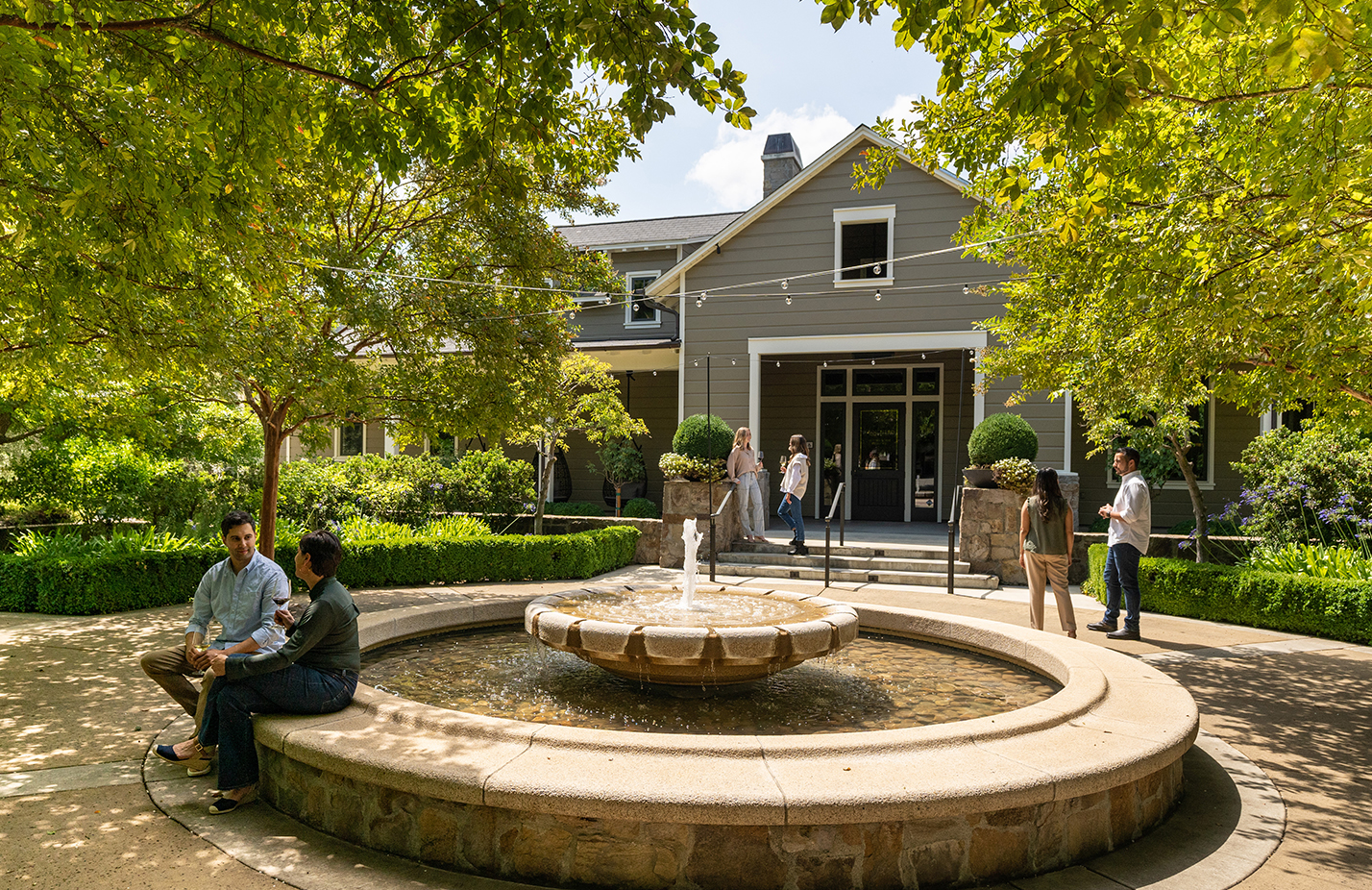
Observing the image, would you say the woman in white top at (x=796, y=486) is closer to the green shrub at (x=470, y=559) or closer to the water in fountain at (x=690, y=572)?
the green shrub at (x=470, y=559)

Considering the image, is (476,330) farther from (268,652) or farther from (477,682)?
(268,652)

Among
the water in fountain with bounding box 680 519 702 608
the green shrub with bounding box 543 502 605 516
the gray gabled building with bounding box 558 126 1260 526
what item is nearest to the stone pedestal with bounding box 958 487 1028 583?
the gray gabled building with bounding box 558 126 1260 526

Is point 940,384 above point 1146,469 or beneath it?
above

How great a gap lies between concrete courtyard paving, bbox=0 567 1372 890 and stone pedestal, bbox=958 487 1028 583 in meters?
3.35

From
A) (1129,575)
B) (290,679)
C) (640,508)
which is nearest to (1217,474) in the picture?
(1129,575)

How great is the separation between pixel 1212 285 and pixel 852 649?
3782 millimetres

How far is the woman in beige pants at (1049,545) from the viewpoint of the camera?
24.6 feet

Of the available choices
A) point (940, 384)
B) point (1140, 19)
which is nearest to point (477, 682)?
point (1140, 19)

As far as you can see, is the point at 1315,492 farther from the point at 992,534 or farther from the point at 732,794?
the point at 732,794

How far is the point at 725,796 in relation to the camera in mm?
2969

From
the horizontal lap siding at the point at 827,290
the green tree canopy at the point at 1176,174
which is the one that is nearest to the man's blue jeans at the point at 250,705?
the green tree canopy at the point at 1176,174

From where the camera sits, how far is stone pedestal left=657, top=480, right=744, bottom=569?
13117 mm

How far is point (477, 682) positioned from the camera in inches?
218

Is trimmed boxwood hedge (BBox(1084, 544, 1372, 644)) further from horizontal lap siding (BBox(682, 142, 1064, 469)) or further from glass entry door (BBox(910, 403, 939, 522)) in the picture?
glass entry door (BBox(910, 403, 939, 522))
